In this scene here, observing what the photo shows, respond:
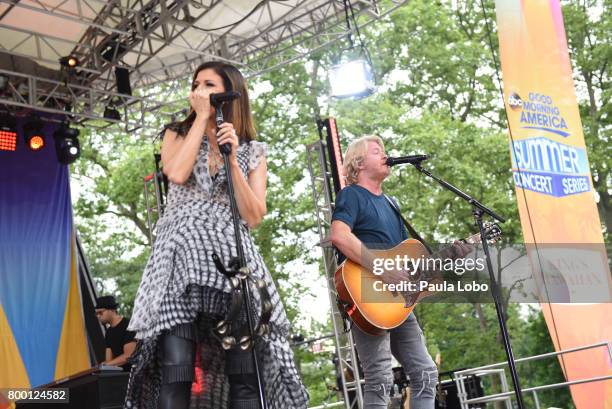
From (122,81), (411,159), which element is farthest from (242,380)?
(122,81)

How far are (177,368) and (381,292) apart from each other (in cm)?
199

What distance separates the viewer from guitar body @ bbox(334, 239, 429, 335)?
378 cm

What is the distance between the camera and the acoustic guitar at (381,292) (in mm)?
3771

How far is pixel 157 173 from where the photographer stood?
34.3 feet

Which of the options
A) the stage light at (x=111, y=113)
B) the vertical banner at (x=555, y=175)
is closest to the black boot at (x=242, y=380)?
the vertical banner at (x=555, y=175)

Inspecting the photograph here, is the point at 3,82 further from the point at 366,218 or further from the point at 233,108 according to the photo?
the point at 233,108

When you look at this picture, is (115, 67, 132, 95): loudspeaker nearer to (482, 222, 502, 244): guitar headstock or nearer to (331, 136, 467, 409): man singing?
(331, 136, 467, 409): man singing

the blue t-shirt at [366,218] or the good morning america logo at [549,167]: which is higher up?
the good morning america logo at [549,167]

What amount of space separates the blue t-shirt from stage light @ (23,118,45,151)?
728 cm

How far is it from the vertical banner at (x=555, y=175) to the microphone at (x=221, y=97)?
353 centimetres

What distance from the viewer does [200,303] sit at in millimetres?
2203

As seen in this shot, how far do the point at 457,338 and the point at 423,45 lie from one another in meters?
7.20

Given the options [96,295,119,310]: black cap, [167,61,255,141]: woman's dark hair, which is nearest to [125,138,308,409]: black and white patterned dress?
[167,61,255,141]: woman's dark hair

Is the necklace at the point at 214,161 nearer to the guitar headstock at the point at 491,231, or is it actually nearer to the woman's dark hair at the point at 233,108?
the woman's dark hair at the point at 233,108
